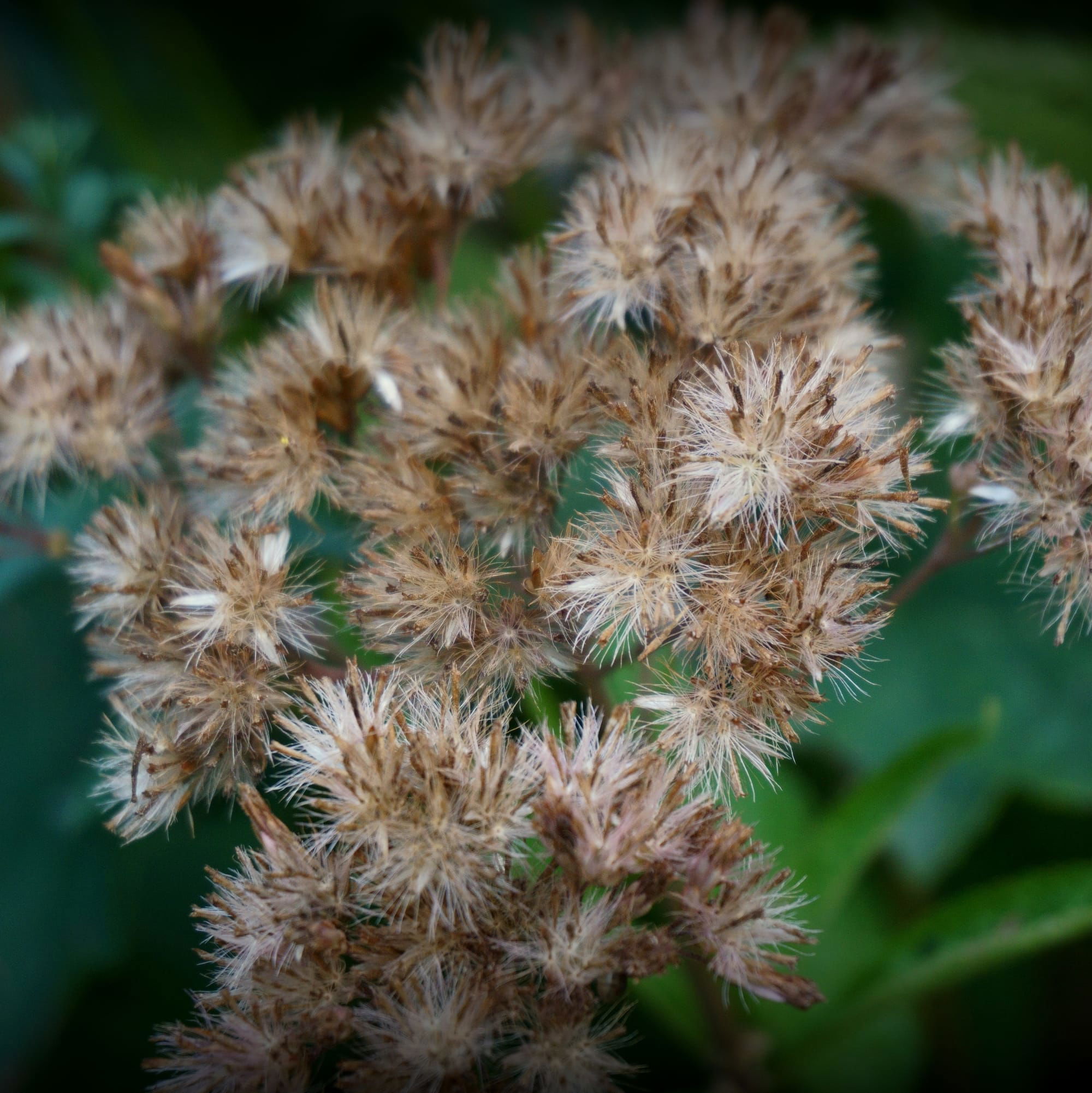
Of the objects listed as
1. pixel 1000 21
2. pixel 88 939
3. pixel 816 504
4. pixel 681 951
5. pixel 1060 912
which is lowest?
pixel 88 939

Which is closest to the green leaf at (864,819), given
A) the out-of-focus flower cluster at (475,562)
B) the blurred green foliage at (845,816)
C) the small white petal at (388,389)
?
the blurred green foliage at (845,816)

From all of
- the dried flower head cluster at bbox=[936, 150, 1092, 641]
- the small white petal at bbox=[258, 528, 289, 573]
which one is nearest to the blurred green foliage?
the small white petal at bbox=[258, 528, 289, 573]

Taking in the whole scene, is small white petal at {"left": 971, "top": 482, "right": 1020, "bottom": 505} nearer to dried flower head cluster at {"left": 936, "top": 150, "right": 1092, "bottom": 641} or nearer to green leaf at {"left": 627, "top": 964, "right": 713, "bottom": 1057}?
dried flower head cluster at {"left": 936, "top": 150, "right": 1092, "bottom": 641}

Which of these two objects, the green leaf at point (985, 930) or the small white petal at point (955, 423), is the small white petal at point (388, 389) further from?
the green leaf at point (985, 930)

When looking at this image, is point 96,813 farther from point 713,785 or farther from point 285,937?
point 713,785

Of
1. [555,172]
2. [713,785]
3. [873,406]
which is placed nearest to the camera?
[873,406]

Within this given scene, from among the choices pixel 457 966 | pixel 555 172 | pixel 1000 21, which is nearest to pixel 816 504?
pixel 457 966

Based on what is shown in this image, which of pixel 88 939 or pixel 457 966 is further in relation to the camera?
pixel 88 939

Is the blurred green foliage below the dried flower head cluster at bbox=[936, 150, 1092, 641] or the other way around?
below
